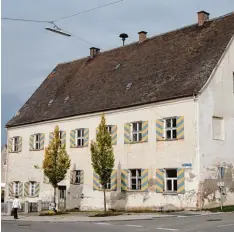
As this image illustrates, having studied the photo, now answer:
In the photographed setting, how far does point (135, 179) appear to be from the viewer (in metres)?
28.1

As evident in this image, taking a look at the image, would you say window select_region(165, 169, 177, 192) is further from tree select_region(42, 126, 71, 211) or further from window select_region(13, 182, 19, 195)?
window select_region(13, 182, 19, 195)

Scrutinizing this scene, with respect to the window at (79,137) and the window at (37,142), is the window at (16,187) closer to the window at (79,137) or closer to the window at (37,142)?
the window at (37,142)

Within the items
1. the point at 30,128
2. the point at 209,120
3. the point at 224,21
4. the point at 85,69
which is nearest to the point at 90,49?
the point at 85,69

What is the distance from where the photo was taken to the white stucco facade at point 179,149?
82.2 feet

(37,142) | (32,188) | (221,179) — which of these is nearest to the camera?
(221,179)

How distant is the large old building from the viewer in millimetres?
25453

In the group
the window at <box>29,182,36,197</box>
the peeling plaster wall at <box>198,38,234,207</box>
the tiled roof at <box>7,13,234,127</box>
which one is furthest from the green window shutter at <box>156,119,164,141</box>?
the window at <box>29,182,36,197</box>

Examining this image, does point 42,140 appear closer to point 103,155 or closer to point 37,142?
point 37,142

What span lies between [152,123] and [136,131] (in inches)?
61.5

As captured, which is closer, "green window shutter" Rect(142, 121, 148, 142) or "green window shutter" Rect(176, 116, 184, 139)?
"green window shutter" Rect(176, 116, 184, 139)

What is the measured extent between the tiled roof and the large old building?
0.30 feet

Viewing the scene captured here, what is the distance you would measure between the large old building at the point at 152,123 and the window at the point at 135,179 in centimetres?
6

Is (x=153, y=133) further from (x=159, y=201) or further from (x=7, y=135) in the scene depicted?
(x=7, y=135)

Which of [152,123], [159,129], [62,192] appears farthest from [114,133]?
[62,192]
